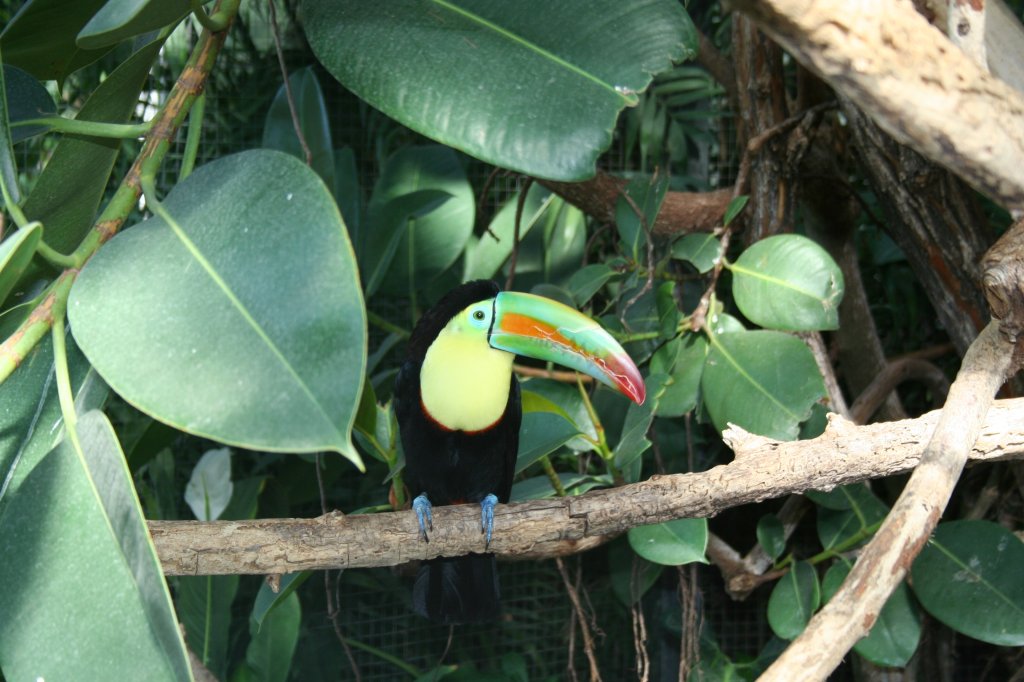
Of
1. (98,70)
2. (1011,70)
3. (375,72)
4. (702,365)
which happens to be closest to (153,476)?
(98,70)

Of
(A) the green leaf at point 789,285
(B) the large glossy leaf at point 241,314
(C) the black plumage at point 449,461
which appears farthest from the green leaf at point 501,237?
(B) the large glossy leaf at point 241,314

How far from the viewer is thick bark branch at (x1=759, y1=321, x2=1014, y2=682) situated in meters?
0.74

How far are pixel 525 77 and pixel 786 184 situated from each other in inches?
37.4

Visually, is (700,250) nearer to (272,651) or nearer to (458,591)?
(458,591)

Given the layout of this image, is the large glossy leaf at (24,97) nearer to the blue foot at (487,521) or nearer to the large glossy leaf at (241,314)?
the large glossy leaf at (241,314)

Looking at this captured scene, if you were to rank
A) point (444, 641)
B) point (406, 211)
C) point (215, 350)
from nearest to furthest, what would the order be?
point (215, 350) < point (406, 211) < point (444, 641)

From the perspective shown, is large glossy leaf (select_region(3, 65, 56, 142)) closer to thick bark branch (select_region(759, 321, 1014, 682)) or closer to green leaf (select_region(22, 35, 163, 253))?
green leaf (select_region(22, 35, 163, 253))

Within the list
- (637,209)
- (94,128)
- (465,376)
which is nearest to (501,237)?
(637,209)

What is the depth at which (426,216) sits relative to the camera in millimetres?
1734

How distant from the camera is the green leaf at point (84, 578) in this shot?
2.19ft

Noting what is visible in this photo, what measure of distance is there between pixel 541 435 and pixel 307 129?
28.4 inches

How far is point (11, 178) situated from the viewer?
2.55 ft

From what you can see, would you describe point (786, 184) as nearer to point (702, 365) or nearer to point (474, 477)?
point (702, 365)

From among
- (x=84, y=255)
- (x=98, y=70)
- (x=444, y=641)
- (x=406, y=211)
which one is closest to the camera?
(x=84, y=255)
